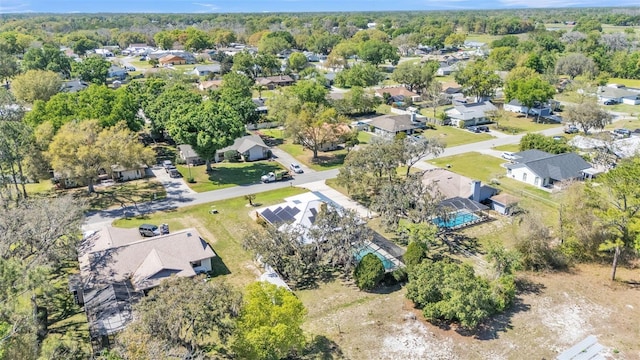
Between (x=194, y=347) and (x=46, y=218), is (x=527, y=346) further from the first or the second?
(x=46, y=218)

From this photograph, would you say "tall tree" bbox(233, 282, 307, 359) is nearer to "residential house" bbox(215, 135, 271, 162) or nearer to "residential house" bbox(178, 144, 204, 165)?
"residential house" bbox(178, 144, 204, 165)

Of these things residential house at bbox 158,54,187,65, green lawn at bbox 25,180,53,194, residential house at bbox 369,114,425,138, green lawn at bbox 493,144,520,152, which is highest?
residential house at bbox 158,54,187,65

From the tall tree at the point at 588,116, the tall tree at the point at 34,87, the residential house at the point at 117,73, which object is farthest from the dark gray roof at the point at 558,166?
the residential house at the point at 117,73

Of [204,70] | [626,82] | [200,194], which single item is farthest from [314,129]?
[626,82]

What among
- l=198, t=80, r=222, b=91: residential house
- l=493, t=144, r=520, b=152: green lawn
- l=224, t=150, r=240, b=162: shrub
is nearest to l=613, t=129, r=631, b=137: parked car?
l=493, t=144, r=520, b=152: green lawn

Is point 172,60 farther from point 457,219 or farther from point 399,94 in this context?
point 457,219

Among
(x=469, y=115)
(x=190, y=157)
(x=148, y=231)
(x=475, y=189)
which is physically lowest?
(x=148, y=231)

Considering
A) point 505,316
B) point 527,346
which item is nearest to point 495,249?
point 505,316
